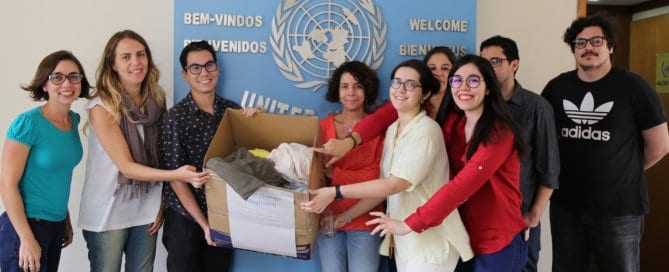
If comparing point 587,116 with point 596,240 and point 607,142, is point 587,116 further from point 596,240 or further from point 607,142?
point 596,240

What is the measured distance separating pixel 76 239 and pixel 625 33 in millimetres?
4600

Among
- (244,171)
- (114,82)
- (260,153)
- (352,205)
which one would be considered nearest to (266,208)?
(244,171)

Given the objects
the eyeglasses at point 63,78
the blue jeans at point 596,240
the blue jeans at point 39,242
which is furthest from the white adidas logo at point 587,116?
the blue jeans at point 39,242

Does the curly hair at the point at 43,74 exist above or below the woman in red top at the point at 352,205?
above

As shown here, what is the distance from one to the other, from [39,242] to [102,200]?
283mm

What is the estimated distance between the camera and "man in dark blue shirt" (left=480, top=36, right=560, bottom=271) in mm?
1999

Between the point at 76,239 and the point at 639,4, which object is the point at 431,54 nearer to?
the point at 76,239

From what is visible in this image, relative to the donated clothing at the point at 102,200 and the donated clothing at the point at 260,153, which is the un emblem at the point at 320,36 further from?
the donated clothing at the point at 102,200

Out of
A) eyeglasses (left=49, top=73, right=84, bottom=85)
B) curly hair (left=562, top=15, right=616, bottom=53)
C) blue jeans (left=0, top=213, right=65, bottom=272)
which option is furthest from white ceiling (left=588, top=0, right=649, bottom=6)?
blue jeans (left=0, top=213, right=65, bottom=272)

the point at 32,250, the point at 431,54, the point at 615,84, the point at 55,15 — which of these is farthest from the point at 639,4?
the point at 32,250

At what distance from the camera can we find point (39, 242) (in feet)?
6.20

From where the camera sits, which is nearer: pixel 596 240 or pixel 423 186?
pixel 423 186

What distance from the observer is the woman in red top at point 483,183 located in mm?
1587

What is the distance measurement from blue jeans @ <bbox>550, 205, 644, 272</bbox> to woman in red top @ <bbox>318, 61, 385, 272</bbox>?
900 millimetres
